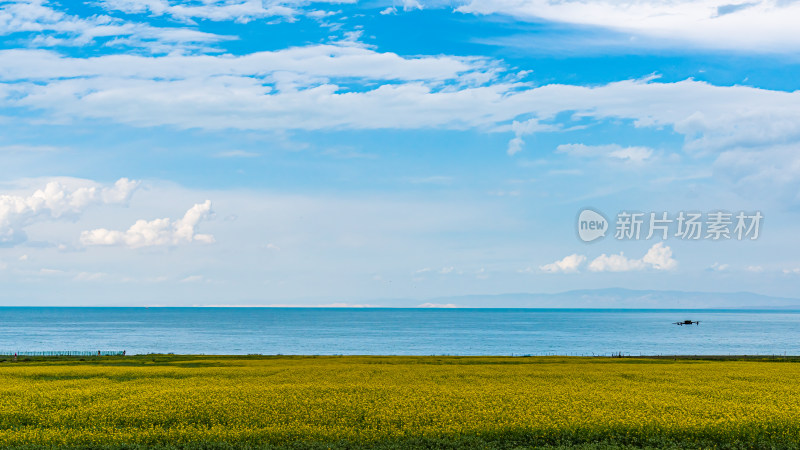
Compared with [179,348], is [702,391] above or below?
above

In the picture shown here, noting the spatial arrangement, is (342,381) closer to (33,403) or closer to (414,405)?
(414,405)

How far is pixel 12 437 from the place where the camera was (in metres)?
25.4

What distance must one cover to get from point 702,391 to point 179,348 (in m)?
134

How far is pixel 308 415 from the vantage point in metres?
28.6

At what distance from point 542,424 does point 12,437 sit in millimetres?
21714

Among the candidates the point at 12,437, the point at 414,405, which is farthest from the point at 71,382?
the point at 414,405

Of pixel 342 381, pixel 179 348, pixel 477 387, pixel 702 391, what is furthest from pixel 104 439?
pixel 179 348

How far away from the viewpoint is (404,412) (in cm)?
2856

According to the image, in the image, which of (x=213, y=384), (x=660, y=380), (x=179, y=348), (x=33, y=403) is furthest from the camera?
(x=179, y=348)

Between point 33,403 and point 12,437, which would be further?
point 33,403

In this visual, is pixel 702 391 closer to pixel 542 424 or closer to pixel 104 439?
pixel 542 424

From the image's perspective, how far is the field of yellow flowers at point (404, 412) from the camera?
25.3 meters

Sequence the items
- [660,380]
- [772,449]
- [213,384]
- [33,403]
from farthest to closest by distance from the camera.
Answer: [660,380] < [213,384] < [33,403] < [772,449]

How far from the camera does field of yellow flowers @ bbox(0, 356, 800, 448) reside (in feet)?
82.9
